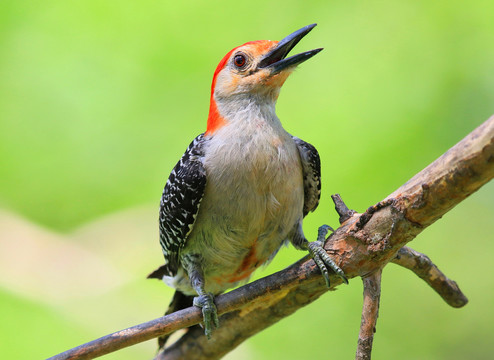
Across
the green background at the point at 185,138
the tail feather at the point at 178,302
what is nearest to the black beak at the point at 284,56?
the green background at the point at 185,138

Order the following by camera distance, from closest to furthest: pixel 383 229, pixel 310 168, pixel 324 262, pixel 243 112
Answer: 1. pixel 383 229
2. pixel 324 262
3. pixel 243 112
4. pixel 310 168

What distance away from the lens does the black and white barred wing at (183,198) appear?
4426mm

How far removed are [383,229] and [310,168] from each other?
141 cm

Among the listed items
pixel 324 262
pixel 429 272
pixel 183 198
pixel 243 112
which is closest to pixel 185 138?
pixel 243 112

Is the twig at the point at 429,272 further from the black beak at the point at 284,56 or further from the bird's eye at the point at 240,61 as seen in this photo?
the bird's eye at the point at 240,61

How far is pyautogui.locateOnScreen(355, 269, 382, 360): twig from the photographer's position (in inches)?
158

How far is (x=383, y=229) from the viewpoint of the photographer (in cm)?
347

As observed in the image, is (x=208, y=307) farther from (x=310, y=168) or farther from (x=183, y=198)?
(x=310, y=168)

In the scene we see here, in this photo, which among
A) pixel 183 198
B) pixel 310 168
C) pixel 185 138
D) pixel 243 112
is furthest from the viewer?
pixel 185 138

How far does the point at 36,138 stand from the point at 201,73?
7.43ft

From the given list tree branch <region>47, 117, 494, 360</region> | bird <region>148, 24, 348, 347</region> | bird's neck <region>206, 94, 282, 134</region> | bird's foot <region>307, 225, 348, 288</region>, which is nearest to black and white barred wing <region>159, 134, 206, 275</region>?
bird <region>148, 24, 348, 347</region>

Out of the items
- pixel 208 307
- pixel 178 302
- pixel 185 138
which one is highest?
pixel 185 138

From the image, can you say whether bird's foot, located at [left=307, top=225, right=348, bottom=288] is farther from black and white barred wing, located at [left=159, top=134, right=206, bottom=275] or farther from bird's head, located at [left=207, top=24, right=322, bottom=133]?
bird's head, located at [left=207, top=24, right=322, bottom=133]

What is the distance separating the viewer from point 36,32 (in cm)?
704
